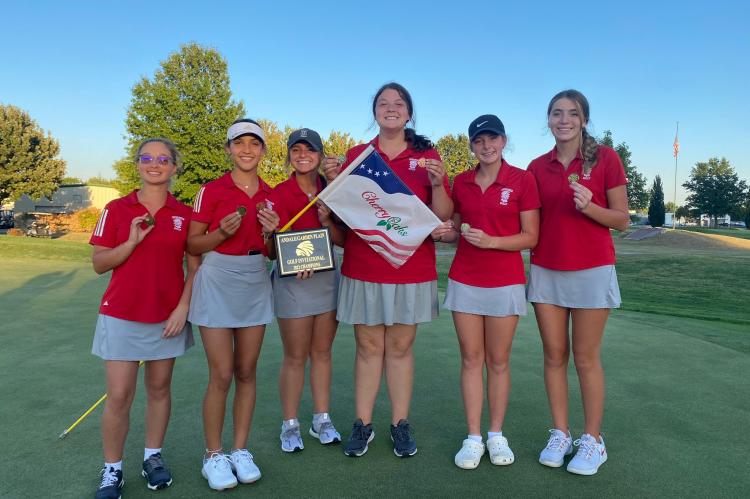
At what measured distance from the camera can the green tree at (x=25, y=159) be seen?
3375 centimetres

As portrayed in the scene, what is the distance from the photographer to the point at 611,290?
10.1 ft

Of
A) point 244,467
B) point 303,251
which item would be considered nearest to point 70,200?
A: point 303,251

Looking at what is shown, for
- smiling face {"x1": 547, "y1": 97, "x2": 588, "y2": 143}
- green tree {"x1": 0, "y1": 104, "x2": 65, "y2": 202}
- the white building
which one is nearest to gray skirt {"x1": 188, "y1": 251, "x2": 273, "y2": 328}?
smiling face {"x1": 547, "y1": 97, "x2": 588, "y2": 143}

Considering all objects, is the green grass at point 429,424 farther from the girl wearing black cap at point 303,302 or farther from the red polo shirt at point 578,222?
the red polo shirt at point 578,222

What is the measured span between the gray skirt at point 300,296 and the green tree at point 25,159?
38.1 metres

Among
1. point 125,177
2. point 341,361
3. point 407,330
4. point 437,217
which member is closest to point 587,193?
point 437,217

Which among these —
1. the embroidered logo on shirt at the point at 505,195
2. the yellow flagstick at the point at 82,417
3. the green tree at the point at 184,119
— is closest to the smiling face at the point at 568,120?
the embroidered logo on shirt at the point at 505,195

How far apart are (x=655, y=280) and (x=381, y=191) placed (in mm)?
13654

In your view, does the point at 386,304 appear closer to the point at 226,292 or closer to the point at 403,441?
the point at 403,441

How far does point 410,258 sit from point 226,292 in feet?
3.68

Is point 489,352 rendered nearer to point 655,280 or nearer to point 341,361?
point 341,361

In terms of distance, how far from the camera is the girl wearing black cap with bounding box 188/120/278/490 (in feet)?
9.26

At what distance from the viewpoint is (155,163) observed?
2.83 m

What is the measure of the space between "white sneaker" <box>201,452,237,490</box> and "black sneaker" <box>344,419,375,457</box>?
707 millimetres
